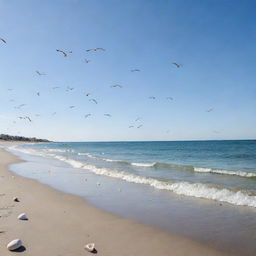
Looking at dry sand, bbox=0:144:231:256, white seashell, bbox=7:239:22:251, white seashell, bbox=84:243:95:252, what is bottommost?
dry sand, bbox=0:144:231:256

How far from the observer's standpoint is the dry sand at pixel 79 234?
18.9 feet

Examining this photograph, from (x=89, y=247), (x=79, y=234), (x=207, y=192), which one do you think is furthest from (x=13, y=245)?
(x=207, y=192)

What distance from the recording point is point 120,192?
40.4 ft

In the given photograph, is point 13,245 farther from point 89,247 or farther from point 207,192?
point 207,192

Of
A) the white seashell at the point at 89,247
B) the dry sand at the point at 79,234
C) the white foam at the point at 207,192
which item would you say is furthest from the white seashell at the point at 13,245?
the white foam at the point at 207,192

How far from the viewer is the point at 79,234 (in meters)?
6.68

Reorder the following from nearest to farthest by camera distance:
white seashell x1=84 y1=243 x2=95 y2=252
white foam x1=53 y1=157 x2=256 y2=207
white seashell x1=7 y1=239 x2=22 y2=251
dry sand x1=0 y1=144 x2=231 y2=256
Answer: white seashell x1=7 y1=239 x2=22 y2=251 < white seashell x1=84 y1=243 x2=95 y2=252 < dry sand x1=0 y1=144 x2=231 y2=256 < white foam x1=53 y1=157 x2=256 y2=207

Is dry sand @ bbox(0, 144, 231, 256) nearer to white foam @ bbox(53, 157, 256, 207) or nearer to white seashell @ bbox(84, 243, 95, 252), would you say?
white seashell @ bbox(84, 243, 95, 252)

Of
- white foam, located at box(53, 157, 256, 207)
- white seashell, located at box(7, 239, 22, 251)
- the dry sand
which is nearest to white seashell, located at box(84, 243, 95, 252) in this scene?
the dry sand

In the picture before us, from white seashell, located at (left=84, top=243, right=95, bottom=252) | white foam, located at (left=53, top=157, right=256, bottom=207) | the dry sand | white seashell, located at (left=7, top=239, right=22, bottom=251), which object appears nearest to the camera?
white seashell, located at (left=7, top=239, right=22, bottom=251)

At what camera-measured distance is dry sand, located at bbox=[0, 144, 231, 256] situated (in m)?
5.75

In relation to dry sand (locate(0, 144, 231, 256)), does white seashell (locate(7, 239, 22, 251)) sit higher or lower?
higher

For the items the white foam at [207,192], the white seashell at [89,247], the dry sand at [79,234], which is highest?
the white foam at [207,192]

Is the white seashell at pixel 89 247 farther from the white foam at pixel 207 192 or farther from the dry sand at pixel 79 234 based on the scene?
the white foam at pixel 207 192
